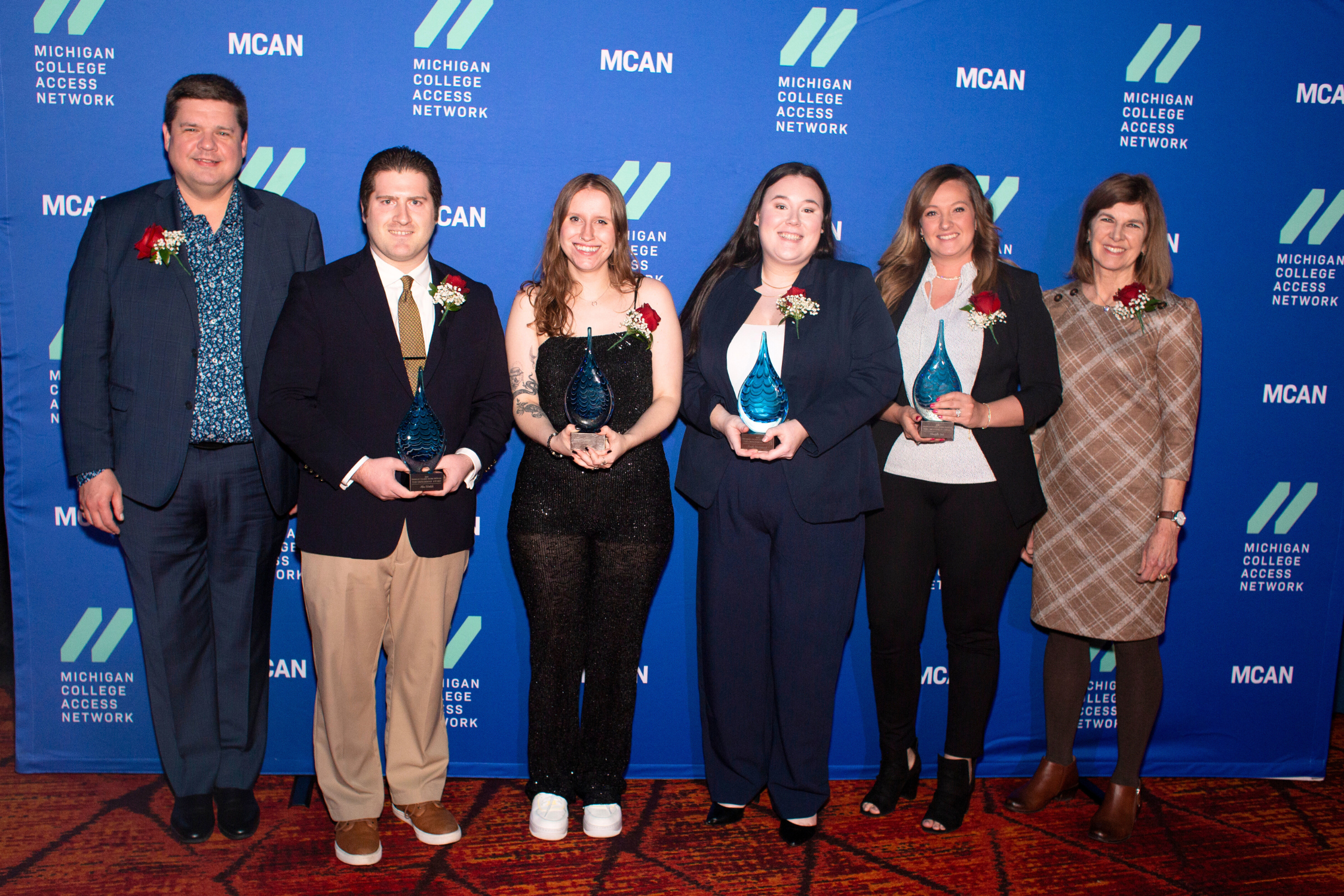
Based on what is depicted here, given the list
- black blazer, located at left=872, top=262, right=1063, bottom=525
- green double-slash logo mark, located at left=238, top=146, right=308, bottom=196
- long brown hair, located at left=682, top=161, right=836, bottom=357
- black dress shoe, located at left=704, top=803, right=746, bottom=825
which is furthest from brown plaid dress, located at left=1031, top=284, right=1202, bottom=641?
green double-slash logo mark, located at left=238, top=146, right=308, bottom=196

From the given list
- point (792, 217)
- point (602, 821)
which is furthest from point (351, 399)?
point (602, 821)

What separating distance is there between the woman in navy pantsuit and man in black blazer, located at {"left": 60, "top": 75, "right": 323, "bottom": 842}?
1.25 m

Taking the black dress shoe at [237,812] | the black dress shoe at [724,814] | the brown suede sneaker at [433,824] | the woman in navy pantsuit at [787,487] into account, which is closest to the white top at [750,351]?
the woman in navy pantsuit at [787,487]

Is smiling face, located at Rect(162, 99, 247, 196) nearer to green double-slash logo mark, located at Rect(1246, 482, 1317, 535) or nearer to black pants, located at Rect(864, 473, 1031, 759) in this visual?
black pants, located at Rect(864, 473, 1031, 759)

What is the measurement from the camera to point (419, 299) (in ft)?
7.57

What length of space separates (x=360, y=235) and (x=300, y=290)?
0.65 m

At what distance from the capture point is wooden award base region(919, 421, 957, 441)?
239 cm

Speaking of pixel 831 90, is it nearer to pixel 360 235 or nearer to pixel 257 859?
pixel 360 235

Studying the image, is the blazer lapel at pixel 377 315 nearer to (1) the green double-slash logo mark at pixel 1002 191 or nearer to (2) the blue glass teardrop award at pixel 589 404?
(2) the blue glass teardrop award at pixel 589 404

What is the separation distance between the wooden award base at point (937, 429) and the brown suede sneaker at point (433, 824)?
70.5 inches

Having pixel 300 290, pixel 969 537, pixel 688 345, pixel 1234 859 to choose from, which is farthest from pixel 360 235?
pixel 1234 859

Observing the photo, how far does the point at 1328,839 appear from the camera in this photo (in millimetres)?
2652

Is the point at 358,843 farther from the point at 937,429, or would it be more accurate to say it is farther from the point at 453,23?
the point at 453,23

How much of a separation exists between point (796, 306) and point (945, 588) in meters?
1.00
